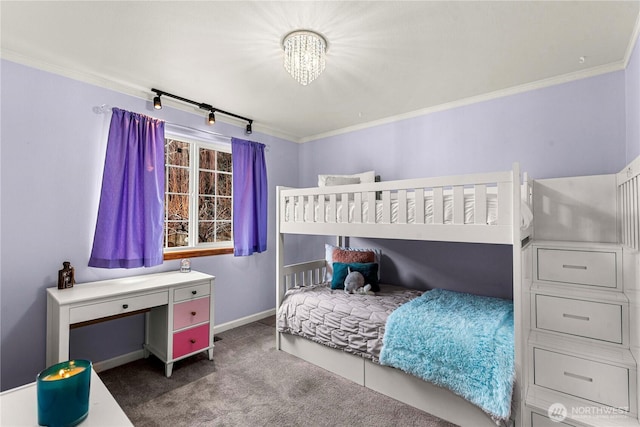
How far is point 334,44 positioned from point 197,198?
2.04m

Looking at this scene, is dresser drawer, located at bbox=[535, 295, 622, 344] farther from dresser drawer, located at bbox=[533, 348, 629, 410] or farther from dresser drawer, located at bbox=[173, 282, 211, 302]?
dresser drawer, located at bbox=[173, 282, 211, 302]

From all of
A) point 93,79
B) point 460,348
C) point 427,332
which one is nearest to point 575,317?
point 460,348

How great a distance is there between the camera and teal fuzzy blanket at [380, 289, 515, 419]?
1.67m

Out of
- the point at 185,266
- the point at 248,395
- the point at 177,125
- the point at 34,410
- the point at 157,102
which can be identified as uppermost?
the point at 157,102

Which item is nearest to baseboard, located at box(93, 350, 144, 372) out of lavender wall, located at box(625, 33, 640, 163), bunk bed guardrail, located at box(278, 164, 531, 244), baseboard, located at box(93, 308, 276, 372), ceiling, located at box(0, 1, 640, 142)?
baseboard, located at box(93, 308, 276, 372)

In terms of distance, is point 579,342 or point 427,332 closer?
point 579,342

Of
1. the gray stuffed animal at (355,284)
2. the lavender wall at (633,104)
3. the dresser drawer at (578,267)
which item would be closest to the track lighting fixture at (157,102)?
the gray stuffed animal at (355,284)

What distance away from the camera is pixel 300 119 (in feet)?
11.4

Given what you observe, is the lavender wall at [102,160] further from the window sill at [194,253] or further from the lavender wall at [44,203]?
the window sill at [194,253]

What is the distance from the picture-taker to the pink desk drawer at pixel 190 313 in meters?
2.47

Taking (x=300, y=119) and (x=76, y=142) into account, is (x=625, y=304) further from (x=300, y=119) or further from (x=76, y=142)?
(x=76, y=142)

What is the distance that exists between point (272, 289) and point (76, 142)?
8.13ft

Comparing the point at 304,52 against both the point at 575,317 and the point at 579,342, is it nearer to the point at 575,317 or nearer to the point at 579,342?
the point at 575,317

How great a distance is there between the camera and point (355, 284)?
9.41 ft
